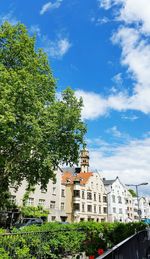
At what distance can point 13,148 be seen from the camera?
23750 mm

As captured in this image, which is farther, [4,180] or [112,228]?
[4,180]

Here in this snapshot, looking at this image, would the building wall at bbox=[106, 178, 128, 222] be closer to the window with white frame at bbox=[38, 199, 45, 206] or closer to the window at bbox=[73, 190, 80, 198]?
the window at bbox=[73, 190, 80, 198]

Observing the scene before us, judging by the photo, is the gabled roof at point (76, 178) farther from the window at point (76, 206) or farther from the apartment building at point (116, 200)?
the apartment building at point (116, 200)

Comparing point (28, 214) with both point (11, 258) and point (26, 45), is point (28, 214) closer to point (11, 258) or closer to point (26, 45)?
point (26, 45)

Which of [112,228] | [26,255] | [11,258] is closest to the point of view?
[11,258]

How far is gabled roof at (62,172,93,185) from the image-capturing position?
63062 millimetres

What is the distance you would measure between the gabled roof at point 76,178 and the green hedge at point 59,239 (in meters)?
43.0

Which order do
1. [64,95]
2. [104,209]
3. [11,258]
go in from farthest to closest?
[104,209]
[64,95]
[11,258]

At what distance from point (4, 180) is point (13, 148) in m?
3.74

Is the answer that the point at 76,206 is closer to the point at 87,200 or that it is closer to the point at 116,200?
the point at 87,200

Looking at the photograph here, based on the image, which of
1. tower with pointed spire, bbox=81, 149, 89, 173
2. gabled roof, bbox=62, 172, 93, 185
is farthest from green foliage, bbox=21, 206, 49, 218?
tower with pointed spire, bbox=81, 149, 89, 173

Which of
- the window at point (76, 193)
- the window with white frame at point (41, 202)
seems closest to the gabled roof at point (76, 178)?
the window at point (76, 193)

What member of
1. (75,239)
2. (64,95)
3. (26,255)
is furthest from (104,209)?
(26,255)

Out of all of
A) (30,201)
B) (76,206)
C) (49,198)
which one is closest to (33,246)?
(30,201)
